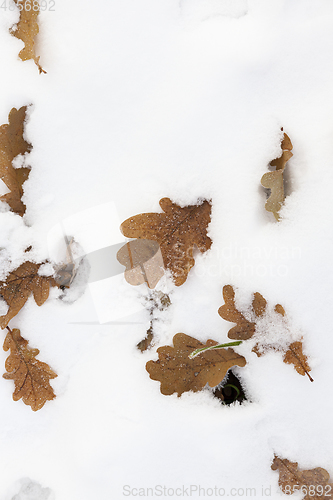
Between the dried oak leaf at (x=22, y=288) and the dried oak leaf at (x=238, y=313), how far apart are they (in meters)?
0.89

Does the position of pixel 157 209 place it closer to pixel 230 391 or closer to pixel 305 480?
pixel 230 391

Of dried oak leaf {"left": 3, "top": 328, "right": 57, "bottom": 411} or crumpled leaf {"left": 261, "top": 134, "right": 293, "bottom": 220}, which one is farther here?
dried oak leaf {"left": 3, "top": 328, "right": 57, "bottom": 411}

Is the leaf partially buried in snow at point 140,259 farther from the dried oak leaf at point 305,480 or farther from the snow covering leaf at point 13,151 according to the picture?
the dried oak leaf at point 305,480

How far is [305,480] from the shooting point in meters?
1.58

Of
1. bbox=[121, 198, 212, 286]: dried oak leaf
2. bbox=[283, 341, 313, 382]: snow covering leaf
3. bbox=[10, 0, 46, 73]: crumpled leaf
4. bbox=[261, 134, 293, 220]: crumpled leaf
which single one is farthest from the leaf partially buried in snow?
bbox=[10, 0, 46, 73]: crumpled leaf

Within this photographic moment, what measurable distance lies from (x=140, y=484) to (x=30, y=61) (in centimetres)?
221

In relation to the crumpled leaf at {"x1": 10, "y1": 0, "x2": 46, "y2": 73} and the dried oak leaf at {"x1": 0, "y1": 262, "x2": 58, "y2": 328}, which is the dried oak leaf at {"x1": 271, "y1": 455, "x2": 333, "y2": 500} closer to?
the dried oak leaf at {"x1": 0, "y1": 262, "x2": 58, "y2": 328}

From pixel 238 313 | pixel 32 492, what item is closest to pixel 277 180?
pixel 238 313

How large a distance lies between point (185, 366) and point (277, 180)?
1.00 metres

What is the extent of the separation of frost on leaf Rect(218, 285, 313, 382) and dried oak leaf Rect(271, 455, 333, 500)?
1.55 ft

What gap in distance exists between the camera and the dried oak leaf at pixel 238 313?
1.56 metres

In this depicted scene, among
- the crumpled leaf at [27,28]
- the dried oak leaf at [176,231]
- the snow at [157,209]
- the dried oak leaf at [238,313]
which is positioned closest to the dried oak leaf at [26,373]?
the snow at [157,209]

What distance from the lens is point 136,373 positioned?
164cm

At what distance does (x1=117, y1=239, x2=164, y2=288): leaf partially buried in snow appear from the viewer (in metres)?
1.52
